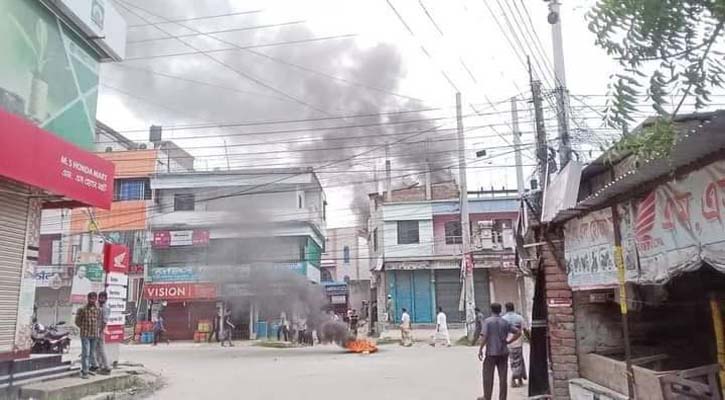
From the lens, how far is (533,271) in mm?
9742

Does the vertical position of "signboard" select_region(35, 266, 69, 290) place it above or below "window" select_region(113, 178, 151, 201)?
below

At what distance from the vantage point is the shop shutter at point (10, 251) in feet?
30.6

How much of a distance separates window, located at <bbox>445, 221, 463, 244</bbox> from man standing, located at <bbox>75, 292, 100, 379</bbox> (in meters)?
26.6

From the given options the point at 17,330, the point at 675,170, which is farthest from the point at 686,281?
the point at 17,330

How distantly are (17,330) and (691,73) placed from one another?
1037 cm

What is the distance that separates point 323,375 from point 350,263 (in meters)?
45.3

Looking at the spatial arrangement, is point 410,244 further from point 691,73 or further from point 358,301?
point 691,73

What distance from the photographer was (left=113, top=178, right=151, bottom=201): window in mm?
34188

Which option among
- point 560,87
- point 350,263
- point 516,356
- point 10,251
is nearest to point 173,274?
point 10,251

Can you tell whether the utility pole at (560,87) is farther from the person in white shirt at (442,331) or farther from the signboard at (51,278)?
the signboard at (51,278)

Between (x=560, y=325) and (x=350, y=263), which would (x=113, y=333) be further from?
(x=350, y=263)

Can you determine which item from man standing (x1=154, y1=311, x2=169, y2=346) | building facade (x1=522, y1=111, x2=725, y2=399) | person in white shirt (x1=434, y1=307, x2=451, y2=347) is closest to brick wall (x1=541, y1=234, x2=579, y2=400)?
building facade (x1=522, y1=111, x2=725, y2=399)

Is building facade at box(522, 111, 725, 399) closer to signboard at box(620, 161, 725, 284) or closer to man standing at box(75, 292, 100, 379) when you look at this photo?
signboard at box(620, 161, 725, 284)

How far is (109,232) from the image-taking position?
3366cm
